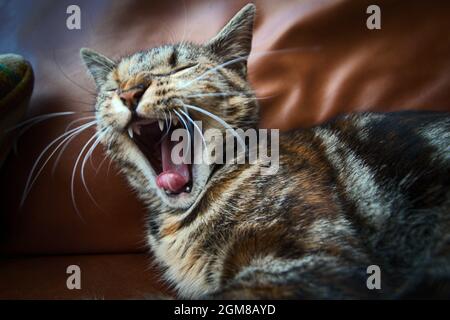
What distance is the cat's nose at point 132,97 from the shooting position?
2.54ft

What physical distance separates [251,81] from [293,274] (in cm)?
47

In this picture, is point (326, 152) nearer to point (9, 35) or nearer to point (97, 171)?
point (97, 171)

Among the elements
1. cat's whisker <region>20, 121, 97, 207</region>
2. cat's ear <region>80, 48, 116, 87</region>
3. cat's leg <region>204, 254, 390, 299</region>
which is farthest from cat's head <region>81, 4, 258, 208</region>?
cat's leg <region>204, 254, 390, 299</region>

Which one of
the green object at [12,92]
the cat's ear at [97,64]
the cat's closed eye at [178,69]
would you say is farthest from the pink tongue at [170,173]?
the green object at [12,92]

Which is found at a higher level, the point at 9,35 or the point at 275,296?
the point at 9,35

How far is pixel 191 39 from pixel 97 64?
0.68 ft

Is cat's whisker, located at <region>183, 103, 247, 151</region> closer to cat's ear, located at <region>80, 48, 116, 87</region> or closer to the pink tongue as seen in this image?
the pink tongue

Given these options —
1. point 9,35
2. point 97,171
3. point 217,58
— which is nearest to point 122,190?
point 97,171

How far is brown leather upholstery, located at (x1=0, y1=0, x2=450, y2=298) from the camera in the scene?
0.92 meters

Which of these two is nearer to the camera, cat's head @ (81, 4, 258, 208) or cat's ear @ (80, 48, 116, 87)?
cat's head @ (81, 4, 258, 208)

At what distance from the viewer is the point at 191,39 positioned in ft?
3.14

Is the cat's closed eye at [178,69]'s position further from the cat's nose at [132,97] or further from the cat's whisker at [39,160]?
the cat's whisker at [39,160]
